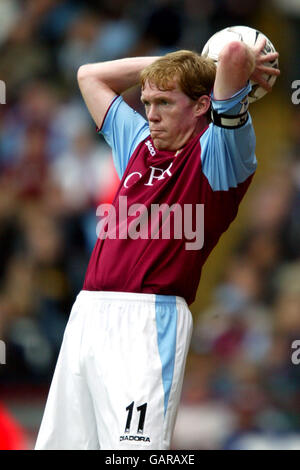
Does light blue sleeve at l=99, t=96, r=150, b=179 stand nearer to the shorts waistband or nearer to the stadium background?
the shorts waistband

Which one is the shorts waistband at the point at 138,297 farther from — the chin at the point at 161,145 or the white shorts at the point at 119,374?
the chin at the point at 161,145

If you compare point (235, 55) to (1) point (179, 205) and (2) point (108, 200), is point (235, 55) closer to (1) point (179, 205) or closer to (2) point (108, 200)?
(1) point (179, 205)

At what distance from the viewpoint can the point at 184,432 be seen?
6434 mm

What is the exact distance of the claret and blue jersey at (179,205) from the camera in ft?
11.4

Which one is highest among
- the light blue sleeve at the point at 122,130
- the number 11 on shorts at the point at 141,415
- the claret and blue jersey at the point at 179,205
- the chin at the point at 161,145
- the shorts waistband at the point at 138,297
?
the light blue sleeve at the point at 122,130

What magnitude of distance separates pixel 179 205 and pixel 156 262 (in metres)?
0.24

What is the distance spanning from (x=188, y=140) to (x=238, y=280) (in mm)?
3953

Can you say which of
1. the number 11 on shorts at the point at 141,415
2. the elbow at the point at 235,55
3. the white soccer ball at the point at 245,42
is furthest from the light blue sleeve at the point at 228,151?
the number 11 on shorts at the point at 141,415

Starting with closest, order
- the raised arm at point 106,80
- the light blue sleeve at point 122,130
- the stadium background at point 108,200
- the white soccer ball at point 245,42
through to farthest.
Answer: the white soccer ball at point 245,42
the light blue sleeve at point 122,130
the raised arm at point 106,80
the stadium background at point 108,200

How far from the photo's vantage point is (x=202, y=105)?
12.0ft

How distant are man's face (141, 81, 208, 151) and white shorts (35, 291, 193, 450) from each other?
659 millimetres

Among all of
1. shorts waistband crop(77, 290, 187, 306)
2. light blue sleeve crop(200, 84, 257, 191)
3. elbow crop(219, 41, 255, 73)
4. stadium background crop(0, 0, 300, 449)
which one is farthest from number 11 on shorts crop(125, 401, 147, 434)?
stadium background crop(0, 0, 300, 449)

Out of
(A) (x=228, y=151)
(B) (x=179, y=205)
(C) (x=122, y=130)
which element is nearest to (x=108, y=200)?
(C) (x=122, y=130)
